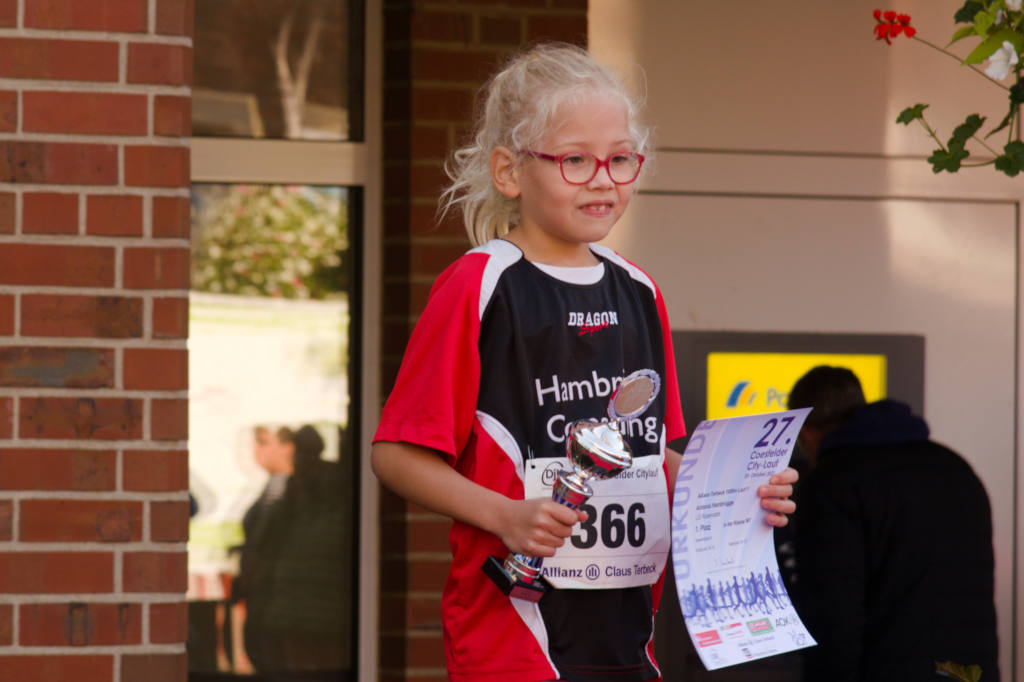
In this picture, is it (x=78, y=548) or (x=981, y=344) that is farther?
(x=981, y=344)

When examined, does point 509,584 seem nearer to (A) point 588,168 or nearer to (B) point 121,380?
(A) point 588,168

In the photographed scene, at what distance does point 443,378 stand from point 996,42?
1185 mm

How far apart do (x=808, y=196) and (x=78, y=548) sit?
2834 mm

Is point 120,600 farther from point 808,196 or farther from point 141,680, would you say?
point 808,196

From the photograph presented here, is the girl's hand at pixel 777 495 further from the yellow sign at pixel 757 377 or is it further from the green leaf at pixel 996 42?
the yellow sign at pixel 757 377

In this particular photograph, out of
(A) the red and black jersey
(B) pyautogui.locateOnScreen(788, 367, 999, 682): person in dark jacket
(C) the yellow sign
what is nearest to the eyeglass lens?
(A) the red and black jersey

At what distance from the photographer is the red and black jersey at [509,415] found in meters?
2.18

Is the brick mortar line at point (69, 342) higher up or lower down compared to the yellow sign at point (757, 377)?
higher up

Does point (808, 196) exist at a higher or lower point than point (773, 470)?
higher

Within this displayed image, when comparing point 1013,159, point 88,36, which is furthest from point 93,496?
point 1013,159

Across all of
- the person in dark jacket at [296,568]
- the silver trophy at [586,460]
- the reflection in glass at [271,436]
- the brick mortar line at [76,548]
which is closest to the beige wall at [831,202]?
the reflection in glass at [271,436]

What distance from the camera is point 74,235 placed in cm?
269

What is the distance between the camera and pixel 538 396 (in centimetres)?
221

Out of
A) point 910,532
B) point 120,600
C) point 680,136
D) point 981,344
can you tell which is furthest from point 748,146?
point 120,600
